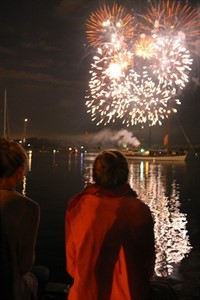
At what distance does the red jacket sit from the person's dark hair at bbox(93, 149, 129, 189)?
2.2 inches

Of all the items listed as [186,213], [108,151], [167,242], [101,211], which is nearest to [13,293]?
[101,211]

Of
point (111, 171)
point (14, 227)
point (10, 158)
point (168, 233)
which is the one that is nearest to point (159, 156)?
point (168, 233)

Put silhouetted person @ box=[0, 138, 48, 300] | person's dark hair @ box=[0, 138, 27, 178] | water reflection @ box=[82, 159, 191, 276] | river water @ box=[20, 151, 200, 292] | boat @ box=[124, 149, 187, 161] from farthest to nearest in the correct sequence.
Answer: boat @ box=[124, 149, 187, 161] → water reflection @ box=[82, 159, 191, 276] → river water @ box=[20, 151, 200, 292] → person's dark hair @ box=[0, 138, 27, 178] → silhouetted person @ box=[0, 138, 48, 300]

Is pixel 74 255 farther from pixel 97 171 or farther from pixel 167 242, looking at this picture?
pixel 167 242

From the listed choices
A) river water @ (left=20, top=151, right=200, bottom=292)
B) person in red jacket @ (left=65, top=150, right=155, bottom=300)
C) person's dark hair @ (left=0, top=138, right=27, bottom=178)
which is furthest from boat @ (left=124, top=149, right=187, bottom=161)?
person's dark hair @ (left=0, top=138, right=27, bottom=178)

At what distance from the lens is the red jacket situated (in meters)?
2.85

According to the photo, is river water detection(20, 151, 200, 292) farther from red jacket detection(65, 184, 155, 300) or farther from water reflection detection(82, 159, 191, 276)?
red jacket detection(65, 184, 155, 300)

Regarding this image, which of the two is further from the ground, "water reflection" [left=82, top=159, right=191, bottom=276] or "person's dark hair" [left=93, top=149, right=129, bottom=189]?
"person's dark hair" [left=93, top=149, right=129, bottom=189]

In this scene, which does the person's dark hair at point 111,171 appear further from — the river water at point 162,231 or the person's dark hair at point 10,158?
the river water at point 162,231

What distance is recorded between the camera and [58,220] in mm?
14602

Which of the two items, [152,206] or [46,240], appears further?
[152,206]

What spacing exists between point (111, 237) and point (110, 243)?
2.0 inches

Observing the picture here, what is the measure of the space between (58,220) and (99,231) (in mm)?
12073

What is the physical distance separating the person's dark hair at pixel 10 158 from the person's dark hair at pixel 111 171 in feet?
2.05
